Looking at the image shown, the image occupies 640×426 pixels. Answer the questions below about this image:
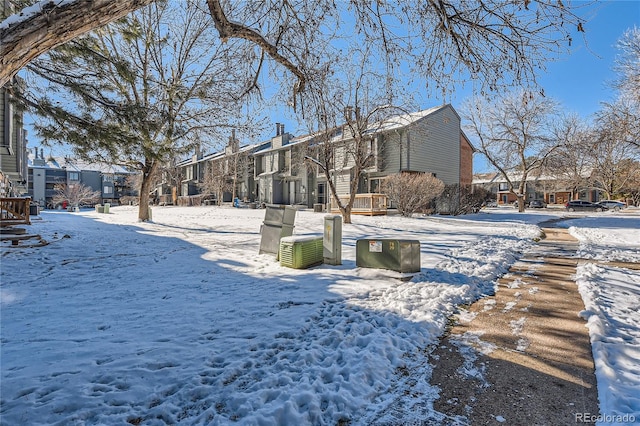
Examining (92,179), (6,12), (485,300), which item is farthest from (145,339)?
(92,179)

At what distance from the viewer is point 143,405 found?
2393mm

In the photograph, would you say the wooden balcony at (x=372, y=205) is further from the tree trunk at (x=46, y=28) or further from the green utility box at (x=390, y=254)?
the tree trunk at (x=46, y=28)

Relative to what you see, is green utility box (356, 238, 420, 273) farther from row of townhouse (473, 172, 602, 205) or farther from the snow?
row of townhouse (473, 172, 602, 205)

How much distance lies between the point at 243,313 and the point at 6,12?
28.2ft

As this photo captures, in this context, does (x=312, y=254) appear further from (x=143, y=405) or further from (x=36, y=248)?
(x=36, y=248)

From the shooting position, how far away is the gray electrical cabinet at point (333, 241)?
7.04m

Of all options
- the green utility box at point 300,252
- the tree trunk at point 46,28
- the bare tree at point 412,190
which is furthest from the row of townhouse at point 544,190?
the tree trunk at point 46,28

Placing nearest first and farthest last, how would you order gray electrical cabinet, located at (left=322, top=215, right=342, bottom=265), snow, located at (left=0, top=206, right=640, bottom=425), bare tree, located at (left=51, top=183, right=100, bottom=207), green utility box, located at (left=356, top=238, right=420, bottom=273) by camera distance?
snow, located at (left=0, top=206, right=640, bottom=425), green utility box, located at (left=356, top=238, right=420, bottom=273), gray electrical cabinet, located at (left=322, top=215, right=342, bottom=265), bare tree, located at (left=51, top=183, right=100, bottom=207)

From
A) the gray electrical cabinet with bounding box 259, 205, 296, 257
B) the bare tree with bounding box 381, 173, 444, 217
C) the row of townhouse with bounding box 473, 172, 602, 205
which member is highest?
the row of townhouse with bounding box 473, 172, 602, 205

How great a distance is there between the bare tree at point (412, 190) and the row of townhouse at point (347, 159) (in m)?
2.09

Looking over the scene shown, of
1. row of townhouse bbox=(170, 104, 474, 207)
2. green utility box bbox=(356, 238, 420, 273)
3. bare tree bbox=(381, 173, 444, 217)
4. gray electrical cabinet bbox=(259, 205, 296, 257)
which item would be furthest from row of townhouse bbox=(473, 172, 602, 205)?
green utility box bbox=(356, 238, 420, 273)

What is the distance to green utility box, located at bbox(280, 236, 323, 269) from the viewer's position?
6.73 metres

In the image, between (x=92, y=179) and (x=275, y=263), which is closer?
(x=275, y=263)
